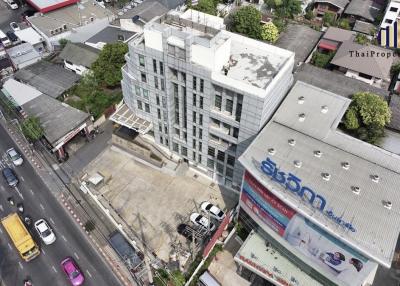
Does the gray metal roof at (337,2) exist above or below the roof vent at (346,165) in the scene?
below

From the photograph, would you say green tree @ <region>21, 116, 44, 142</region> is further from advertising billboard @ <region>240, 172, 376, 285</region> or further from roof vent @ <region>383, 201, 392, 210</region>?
roof vent @ <region>383, 201, 392, 210</region>

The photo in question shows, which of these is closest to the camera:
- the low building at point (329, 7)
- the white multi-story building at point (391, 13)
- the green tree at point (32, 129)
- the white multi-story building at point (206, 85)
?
the white multi-story building at point (206, 85)

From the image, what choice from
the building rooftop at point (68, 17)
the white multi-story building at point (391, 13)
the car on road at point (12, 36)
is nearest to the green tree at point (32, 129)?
the building rooftop at point (68, 17)

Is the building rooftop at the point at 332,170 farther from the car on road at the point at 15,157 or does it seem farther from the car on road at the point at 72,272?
the car on road at the point at 15,157

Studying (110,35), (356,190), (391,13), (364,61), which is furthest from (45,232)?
(391,13)

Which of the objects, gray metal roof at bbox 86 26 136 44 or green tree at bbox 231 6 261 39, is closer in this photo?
gray metal roof at bbox 86 26 136 44

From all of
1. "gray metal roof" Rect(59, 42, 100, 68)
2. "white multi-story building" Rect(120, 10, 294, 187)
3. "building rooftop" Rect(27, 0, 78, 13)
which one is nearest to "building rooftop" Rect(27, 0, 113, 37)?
"building rooftop" Rect(27, 0, 78, 13)

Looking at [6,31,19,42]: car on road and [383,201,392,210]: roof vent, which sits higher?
[383,201,392,210]: roof vent
